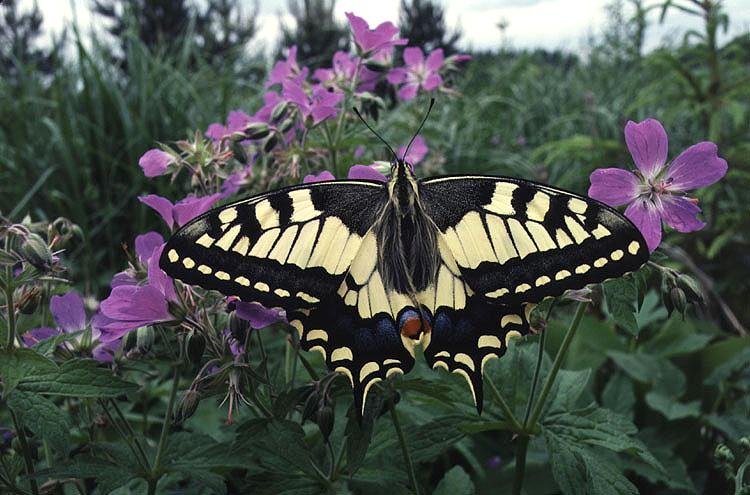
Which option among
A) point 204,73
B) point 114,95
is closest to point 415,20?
point 204,73

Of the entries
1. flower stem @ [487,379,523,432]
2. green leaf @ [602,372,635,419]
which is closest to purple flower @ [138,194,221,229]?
flower stem @ [487,379,523,432]

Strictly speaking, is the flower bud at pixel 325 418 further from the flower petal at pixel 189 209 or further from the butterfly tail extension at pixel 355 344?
the flower petal at pixel 189 209

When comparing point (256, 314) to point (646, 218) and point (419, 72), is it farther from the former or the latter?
point (419, 72)

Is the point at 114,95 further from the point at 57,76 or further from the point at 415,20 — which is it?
the point at 415,20

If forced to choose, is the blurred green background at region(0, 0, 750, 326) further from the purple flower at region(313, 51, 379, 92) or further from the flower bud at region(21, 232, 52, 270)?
the flower bud at region(21, 232, 52, 270)

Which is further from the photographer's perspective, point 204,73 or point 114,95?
point 204,73

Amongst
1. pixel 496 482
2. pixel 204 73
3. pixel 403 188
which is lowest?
pixel 496 482
